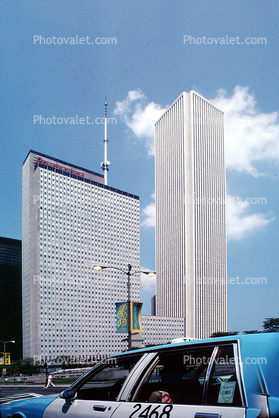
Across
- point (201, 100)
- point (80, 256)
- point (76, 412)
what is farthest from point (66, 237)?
point (76, 412)

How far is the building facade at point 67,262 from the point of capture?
164m

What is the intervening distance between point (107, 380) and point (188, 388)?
1220 mm

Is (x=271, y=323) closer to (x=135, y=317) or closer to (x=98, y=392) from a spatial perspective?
(x=135, y=317)

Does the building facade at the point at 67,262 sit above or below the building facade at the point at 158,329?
above

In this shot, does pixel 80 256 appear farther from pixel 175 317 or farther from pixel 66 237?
pixel 175 317

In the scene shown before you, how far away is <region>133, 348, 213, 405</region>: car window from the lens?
3.91 metres

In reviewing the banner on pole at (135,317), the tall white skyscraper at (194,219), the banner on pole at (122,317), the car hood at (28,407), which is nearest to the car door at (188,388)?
the car hood at (28,407)

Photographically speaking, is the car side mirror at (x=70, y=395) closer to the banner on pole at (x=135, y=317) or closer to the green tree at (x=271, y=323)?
the banner on pole at (x=135, y=317)

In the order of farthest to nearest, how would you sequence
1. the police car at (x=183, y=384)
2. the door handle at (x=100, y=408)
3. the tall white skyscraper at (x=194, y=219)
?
the tall white skyscraper at (x=194, y=219) < the door handle at (x=100, y=408) < the police car at (x=183, y=384)

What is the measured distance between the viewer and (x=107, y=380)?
15.7ft

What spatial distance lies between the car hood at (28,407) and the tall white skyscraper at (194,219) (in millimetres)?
152510

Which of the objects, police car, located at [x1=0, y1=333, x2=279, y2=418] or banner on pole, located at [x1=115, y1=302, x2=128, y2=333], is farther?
banner on pole, located at [x1=115, y1=302, x2=128, y2=333]

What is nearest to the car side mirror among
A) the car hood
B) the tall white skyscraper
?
the car hood

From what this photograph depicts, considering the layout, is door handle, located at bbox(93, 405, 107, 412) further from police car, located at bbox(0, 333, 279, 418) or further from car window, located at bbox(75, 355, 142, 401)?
car window, located at bbox(75, 355, 142, 401)
